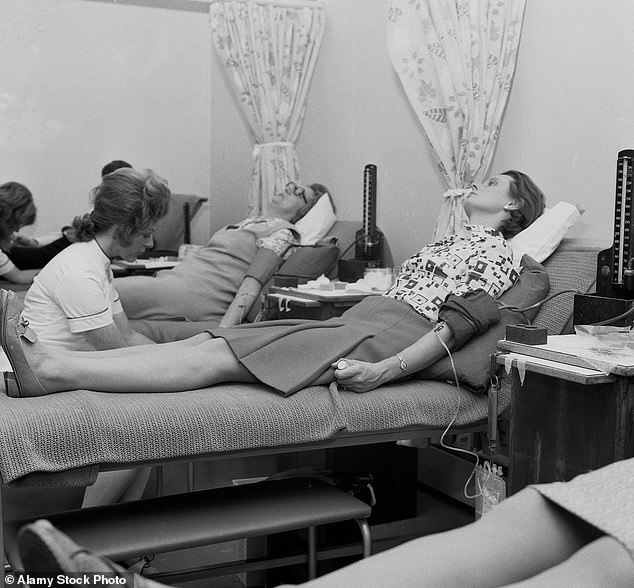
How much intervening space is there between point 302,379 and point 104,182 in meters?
1.10

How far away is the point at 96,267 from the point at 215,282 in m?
1.32

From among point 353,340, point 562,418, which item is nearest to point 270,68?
point 353,340

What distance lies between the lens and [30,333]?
2.23 m

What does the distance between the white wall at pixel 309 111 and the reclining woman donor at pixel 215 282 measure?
629 millimetres

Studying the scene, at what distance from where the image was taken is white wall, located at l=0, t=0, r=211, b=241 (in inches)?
217

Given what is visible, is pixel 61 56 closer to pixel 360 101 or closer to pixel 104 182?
pixel 360 101

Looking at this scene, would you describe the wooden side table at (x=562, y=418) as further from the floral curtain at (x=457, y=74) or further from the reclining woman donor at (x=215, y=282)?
the reclining woman donor at (x=215, y=282)

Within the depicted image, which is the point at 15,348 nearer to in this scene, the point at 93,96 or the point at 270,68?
the point at 270,68

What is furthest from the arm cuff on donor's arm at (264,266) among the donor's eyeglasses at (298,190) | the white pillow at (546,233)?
the white pillow at (546,233)

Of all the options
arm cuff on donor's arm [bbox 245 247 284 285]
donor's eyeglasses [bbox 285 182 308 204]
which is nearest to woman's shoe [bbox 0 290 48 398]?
arm cuff on donor's arm [bbox 245 247 284 285]

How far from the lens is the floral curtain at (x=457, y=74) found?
11.3 feet

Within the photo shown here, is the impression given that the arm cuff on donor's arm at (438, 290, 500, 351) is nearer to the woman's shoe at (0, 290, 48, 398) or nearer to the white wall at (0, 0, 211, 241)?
the woman's shoe at (0, 290, 48, 398)

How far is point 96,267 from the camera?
9.32 feet

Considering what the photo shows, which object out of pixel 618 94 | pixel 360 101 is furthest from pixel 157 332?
pixel 618 94
